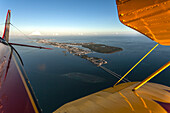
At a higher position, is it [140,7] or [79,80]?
[140,7]

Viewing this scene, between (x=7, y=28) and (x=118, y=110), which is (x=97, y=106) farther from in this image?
(x=7, y=28)

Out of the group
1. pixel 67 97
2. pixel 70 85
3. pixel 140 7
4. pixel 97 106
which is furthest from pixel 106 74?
pixel 140 7

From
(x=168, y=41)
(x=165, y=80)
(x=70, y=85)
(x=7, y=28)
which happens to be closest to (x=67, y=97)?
(x=70, y=85)

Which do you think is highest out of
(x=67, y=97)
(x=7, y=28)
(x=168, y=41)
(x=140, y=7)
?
(x=7, y=28)

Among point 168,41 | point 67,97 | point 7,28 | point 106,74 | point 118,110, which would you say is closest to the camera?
point 168,41

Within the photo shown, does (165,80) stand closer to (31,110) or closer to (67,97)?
(67,97)

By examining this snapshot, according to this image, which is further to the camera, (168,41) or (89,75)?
(89,75)

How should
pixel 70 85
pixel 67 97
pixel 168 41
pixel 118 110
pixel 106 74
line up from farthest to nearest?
pixel 106 74
pixel 70 85
pixel 67 97
pixel 118 110
pixel 168 41
